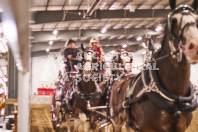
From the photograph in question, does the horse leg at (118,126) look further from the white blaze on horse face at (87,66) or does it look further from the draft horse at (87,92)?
the white blaze on horse face at (87,66)

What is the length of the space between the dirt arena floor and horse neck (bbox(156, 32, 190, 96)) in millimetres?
4245

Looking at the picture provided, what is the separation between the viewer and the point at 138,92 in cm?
323

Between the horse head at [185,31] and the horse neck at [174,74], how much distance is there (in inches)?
5.4

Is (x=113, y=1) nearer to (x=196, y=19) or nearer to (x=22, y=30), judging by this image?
(x=196, y=19)

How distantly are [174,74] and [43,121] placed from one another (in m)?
5.85

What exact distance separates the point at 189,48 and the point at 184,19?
32 centimetres

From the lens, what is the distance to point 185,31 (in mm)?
2572

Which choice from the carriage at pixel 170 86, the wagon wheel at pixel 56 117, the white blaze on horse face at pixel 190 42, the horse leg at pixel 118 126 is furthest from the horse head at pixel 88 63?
the white blaze on horse face at pixel 190 42

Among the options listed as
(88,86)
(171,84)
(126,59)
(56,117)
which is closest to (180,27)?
(171,84)

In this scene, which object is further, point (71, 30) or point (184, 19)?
point (71, 30)

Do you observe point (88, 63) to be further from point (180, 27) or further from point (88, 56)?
point (180, 27)

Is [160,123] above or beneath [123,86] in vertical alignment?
beneath

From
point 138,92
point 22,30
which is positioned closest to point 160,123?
point 138,92

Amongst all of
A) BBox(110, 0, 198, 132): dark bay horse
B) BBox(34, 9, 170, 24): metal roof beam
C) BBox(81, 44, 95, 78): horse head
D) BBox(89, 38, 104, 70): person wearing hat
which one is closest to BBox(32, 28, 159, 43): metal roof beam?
BBox(34, 9, 170, 24): metal roof beam
